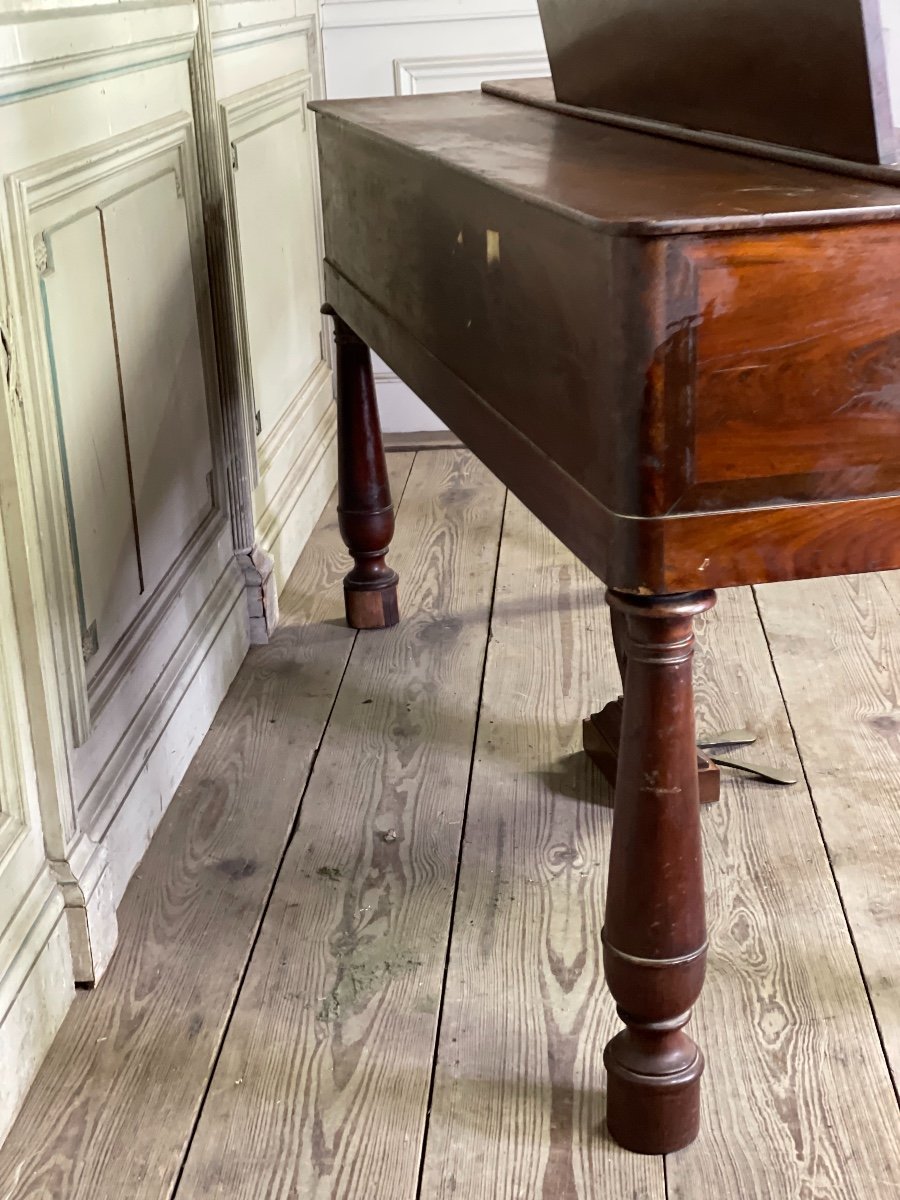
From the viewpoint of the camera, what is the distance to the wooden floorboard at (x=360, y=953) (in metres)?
1.33

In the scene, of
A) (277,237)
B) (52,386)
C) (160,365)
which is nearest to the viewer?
(52,386)

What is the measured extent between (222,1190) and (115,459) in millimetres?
973

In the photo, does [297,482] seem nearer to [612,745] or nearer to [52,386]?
[612,745]

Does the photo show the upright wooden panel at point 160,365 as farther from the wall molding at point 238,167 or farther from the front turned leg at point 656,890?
the front turned leg at point 656,890

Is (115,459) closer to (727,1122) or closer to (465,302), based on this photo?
(465,302)

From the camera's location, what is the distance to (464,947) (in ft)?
5.36

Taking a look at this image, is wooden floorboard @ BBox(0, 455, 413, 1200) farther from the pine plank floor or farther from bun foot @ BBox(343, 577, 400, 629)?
bun foot @ BBox(343, 577, 400, 629)

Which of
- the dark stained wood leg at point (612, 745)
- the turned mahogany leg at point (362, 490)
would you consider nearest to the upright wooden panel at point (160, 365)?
the turned mahogany leg at point (362, 490)

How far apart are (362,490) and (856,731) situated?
0.98 m

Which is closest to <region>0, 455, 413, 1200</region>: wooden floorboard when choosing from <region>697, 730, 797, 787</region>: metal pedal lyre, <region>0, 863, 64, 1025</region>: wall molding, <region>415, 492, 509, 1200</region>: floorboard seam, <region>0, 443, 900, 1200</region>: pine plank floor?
<region>0, 443, 900, 1200</region>: pine plank floor

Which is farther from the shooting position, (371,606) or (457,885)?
(371,606)

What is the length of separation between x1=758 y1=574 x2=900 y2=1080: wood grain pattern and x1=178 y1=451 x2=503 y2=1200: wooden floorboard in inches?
20.4

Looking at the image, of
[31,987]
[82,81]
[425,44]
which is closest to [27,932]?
[31,987]

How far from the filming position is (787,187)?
1.11 meters
